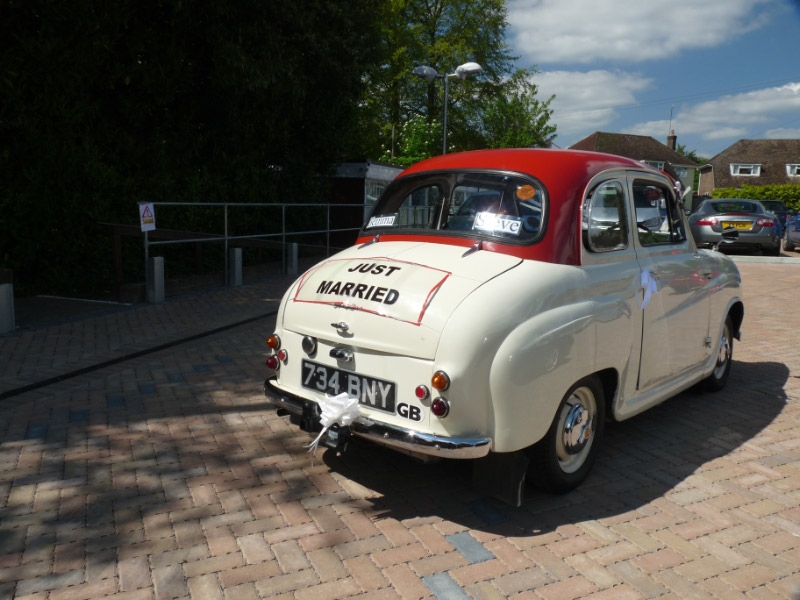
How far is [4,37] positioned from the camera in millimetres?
10016

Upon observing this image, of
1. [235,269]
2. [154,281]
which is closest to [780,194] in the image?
[235,269]

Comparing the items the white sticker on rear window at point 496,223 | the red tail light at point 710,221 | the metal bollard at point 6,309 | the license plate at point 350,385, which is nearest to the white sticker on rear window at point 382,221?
the white sticker on rear window at point 496,223

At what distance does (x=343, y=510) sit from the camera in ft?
12.0

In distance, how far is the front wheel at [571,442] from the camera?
3652 mm

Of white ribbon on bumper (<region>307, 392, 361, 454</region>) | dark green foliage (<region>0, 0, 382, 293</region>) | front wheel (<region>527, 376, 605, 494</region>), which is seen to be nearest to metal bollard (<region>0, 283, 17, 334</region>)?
dark green foliage (<region>0, 0, 382, 293</region>)

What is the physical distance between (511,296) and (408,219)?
4.50ft

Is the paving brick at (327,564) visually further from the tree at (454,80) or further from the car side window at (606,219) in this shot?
the tree at (454,80)

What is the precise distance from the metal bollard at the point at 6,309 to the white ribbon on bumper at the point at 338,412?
574 centimetres

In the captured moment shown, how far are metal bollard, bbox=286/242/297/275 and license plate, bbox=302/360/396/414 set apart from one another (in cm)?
1014

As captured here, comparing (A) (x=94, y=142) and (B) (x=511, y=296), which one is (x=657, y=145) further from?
(B) (x=511, y=296)

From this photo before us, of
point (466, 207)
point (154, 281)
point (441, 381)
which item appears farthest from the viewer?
point (154, 281)

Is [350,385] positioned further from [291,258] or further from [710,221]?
[710,221]

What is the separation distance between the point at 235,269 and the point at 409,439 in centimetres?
919

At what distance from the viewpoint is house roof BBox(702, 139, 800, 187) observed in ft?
229
